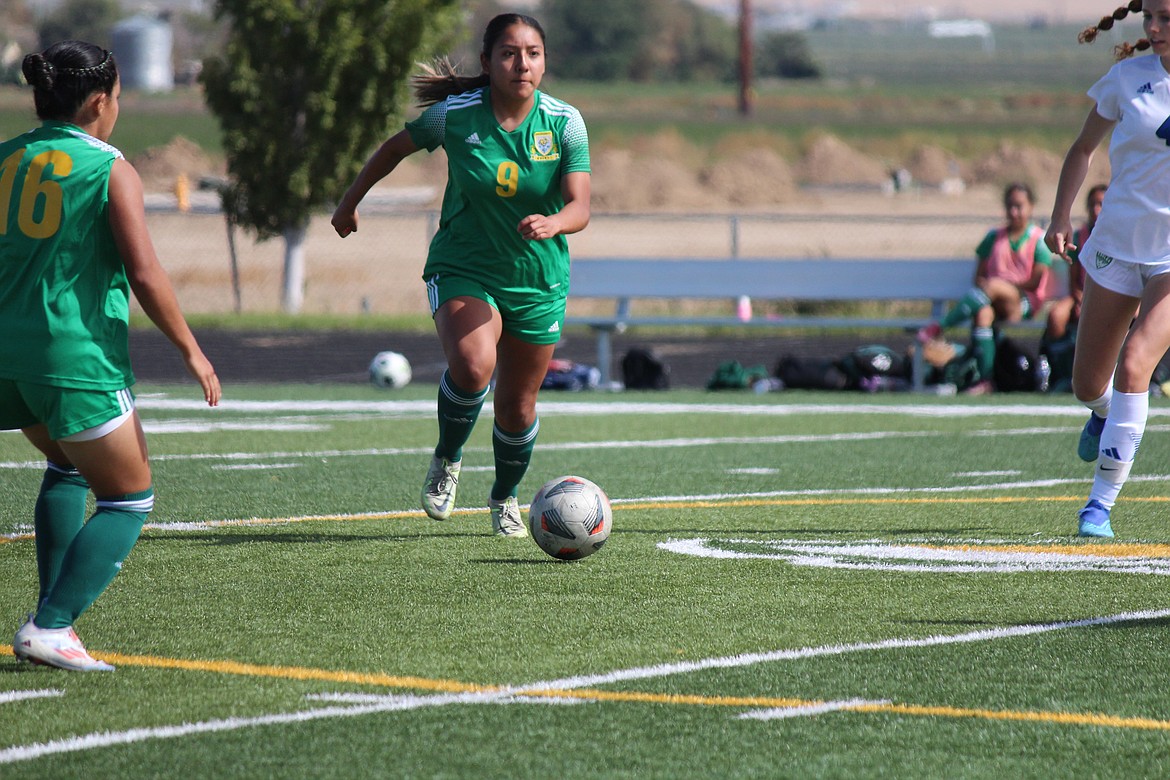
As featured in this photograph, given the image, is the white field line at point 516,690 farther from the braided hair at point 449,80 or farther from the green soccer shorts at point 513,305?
the braided hair at point 449,80

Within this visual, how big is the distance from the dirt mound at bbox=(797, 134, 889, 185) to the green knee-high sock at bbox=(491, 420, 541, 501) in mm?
56510

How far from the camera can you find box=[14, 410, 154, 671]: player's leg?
4.50 meters

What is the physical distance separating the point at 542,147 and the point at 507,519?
157cm

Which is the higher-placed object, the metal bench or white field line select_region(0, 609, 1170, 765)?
white field line select_region(0, 609, 1170, 765)

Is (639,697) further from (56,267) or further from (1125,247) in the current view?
(1125,247)

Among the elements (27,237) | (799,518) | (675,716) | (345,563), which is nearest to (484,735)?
(675,716)

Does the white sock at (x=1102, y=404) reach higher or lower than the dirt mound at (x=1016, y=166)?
higher

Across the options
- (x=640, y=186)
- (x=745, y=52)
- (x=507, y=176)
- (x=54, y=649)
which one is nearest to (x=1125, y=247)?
(x=507, y=176)

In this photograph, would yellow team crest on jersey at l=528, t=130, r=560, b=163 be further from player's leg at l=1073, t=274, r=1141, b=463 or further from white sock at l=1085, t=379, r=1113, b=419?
white sock at l=1085, t=379, r=1113, b=419

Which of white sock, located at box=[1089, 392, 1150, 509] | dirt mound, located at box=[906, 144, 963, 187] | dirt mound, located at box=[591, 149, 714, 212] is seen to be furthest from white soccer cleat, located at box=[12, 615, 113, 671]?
dirt mound, located at box=[906, 144, 963, 187]

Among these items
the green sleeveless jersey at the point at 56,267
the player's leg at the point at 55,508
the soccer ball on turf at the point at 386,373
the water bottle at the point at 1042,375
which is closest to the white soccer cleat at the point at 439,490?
the player's leg at the point at 55,508

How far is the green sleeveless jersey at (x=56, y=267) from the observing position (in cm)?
443

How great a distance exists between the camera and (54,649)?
14.7ft

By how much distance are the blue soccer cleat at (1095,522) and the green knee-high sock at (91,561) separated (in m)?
3.94
